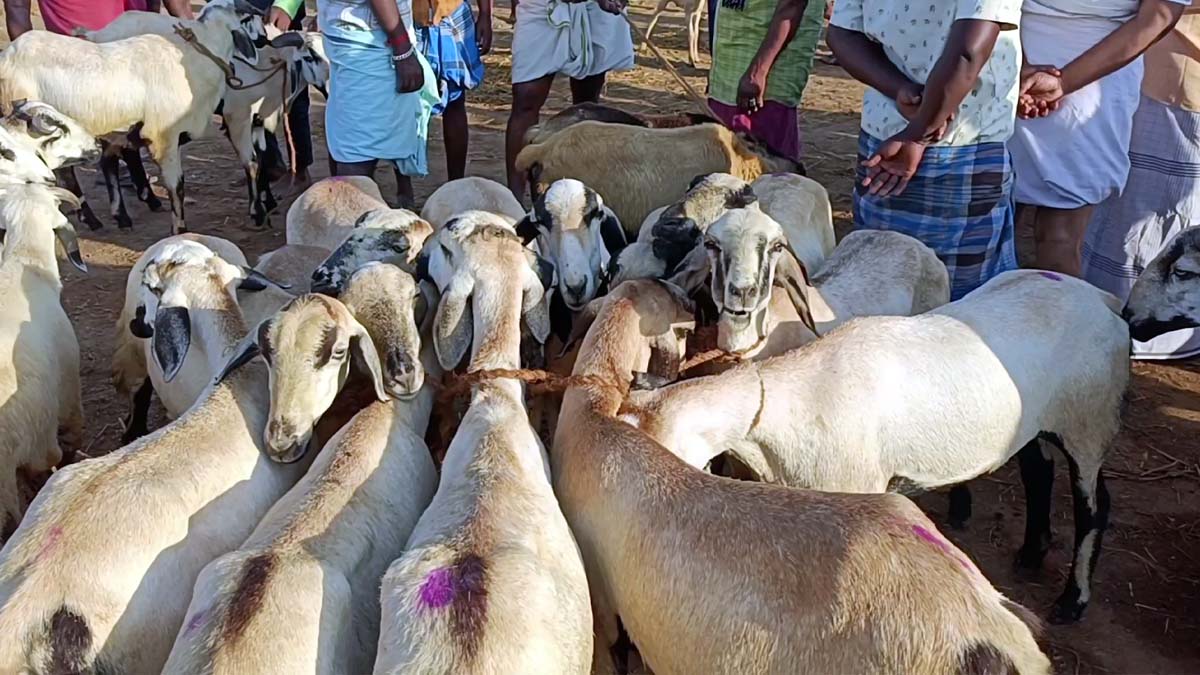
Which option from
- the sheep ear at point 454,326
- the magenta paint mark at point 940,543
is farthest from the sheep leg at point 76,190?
the magenta paint mark at point 940,543

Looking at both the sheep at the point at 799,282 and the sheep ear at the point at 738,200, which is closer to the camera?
the sheep at the point at 799,282

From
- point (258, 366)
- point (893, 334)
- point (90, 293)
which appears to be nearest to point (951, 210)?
point (893, 334)

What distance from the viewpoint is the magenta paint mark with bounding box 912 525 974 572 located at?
2438mm

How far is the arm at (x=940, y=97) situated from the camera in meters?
3.63

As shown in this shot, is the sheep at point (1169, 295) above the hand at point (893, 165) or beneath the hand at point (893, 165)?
beneath

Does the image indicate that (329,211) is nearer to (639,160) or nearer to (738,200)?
(639,160)

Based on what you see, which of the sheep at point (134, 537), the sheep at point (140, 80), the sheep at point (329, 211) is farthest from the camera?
the sheep at point (140, 80)

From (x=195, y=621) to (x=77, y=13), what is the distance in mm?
7359

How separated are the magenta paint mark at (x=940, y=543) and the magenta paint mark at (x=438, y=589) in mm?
1077

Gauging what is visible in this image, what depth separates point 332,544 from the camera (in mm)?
2689

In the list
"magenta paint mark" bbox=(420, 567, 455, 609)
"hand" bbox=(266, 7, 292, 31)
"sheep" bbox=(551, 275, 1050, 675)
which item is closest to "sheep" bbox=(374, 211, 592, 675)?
"magenta paint mark" bbox=(420, 567, 455, 609)

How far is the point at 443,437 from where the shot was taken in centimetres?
371

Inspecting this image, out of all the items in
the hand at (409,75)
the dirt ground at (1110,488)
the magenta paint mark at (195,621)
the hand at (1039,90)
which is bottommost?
the dirt ground at (1110,488)

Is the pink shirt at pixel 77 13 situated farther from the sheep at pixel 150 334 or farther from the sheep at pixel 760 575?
the sheep at pixel 760 575
